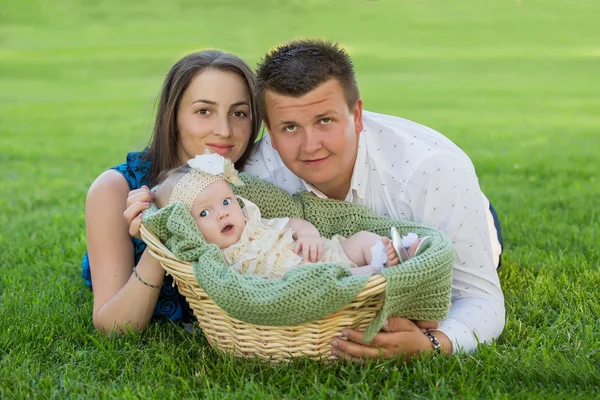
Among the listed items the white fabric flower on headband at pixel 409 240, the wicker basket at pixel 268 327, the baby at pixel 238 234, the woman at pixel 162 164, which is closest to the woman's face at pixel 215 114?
the woman at pixel 162 164

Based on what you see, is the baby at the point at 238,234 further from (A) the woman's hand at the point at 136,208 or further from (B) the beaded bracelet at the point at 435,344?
(B) the beaded bracelet at the point at 435,344

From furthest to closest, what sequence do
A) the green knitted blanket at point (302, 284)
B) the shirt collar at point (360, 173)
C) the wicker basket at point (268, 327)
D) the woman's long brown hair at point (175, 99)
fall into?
the woman's long brown hair at point (175, 99)
the shirt collar at point (360, 173)
the wicker basket at point (268, 327)
the green knitted blanket at point (302, 284)

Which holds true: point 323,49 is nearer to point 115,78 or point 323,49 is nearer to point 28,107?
point 28,107

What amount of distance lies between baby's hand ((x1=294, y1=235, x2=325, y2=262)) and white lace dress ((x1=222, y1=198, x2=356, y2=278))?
24 millimetres

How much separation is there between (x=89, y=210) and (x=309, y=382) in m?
1.36

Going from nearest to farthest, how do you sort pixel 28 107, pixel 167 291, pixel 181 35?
pixel 167 291, pixel 28 107, pixel 181 35

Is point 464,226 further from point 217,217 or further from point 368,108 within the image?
point 368,108

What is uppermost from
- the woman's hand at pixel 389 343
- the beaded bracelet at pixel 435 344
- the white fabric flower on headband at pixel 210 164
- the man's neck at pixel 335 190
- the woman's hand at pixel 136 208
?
the white fabric flower on headband at pixel 210 164

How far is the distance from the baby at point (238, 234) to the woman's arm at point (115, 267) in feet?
0.94

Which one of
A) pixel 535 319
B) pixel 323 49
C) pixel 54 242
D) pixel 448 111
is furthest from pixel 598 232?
pixel 448 111

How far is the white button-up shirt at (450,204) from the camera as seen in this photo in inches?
124

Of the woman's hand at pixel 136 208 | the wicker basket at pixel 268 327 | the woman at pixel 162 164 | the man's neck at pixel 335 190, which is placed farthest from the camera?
the man's neck at pixel 335 190

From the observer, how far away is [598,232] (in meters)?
4.85

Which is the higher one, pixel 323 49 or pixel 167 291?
pixel 323 49
